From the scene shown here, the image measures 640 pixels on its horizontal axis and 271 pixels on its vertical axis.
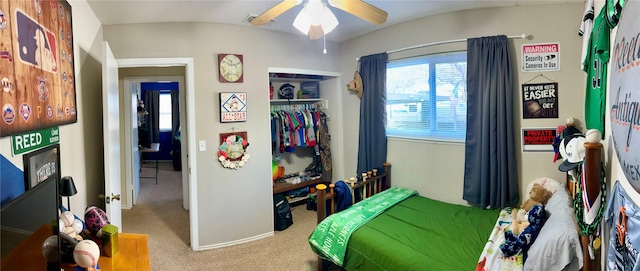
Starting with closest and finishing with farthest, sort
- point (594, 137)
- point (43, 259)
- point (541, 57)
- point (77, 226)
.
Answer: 1. point (43, 259)
2. point (594, 137)
3. point (77, 226)
4. point (541, 57)

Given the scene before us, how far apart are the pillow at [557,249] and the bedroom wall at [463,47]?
3.65ft

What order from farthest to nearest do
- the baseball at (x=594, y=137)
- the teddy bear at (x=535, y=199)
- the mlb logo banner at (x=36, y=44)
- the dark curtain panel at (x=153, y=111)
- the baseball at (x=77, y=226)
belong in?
the dark curtain panel at (x=153, y=111), the teddy bear at (x=535, y=199), the baseball at (x=77, y=226), the baseball at (x=594, y=137), the mlb logo banner at (x=36, y=44)

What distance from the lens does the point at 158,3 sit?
2.33 metres

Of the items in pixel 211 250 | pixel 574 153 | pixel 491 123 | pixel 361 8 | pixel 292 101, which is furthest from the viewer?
pixel 292 101

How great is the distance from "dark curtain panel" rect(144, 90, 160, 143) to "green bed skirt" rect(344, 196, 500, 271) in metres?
6.97

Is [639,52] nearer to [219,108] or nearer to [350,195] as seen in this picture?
[350,195]

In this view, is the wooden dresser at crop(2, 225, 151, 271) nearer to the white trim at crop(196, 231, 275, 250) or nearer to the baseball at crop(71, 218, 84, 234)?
the baseball at crop(71, 218, 84, 234)

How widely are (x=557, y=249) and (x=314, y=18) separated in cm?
183

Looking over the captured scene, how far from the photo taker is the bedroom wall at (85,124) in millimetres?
1832

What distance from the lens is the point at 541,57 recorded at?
2418 mm

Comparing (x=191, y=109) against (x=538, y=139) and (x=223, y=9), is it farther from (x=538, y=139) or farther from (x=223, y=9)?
(x=538, y=139)

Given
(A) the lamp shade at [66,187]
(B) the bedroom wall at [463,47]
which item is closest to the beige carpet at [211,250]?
(B) the bedroom wall at [463,47]

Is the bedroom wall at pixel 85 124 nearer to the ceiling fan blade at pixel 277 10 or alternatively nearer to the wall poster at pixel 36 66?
the wall poster at pixel 36 66

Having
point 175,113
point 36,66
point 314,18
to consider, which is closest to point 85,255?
point 36,66
